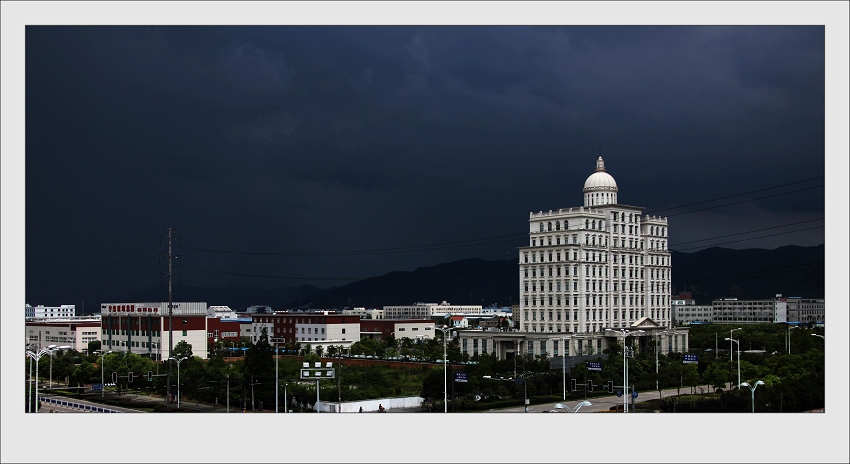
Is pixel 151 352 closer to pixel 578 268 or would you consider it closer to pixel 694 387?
pixel 578 268

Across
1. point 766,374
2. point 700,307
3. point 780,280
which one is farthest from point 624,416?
point 780,280

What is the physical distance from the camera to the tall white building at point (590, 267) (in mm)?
71938

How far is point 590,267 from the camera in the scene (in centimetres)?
7269

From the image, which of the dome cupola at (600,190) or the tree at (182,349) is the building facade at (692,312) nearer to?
the dome cupola at (600,190)

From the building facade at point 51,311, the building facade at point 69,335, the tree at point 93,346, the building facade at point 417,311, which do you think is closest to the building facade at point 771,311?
the building facade at point 417,311

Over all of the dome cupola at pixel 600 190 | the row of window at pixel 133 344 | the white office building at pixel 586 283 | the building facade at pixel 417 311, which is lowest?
the building facade at pixel 417 311

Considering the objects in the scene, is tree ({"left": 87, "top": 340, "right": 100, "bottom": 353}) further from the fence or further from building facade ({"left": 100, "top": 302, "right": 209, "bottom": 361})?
the fence

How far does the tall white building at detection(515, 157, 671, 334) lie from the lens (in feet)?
236

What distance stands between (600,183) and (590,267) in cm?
827

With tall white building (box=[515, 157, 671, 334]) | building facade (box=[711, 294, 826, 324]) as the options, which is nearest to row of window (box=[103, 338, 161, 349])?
tall white building (box=[515, 157, 671, 334])

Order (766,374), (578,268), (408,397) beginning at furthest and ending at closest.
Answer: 1. (578,268)
2. (766,374)
3. (408,397)

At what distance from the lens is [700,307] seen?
528 feet

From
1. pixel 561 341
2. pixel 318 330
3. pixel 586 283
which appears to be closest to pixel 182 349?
pixel 318 330

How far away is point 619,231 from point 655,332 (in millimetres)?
8955
